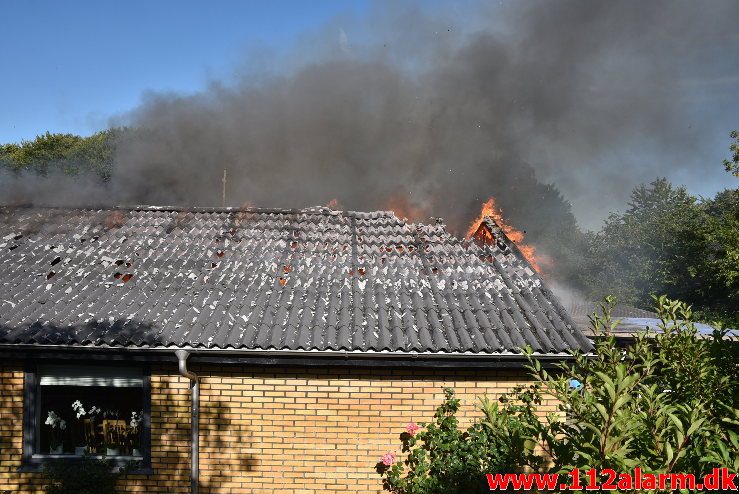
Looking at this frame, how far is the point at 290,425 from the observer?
208 inches

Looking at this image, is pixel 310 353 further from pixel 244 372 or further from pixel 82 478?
pixel 82 478

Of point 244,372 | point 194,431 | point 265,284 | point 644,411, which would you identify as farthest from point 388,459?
point 644,411

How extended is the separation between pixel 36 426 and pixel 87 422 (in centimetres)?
46

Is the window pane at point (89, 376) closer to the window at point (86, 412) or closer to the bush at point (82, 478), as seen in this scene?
the window at point (86, 412)

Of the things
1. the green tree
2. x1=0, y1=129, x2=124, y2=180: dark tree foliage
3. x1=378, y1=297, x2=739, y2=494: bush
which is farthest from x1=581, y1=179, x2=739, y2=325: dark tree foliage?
x1=0, y1=129, x2=124, y2=180: dark tree foliage

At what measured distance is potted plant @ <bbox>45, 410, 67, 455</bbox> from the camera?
5520 mm

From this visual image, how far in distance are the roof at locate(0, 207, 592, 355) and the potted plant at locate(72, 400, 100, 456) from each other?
0.97 m

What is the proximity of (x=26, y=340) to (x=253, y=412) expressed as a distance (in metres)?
2.27

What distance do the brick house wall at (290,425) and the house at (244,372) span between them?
0.04ft

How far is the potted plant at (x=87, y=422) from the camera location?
5594 millimetres

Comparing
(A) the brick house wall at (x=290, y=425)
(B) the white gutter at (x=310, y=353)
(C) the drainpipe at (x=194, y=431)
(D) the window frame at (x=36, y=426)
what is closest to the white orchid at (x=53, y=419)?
(D) the window frame at (x=36, y=426)

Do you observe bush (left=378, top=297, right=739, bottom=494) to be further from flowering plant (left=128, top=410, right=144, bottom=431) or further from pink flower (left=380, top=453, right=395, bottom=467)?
flowering plant (left=128, top=410, right=144, bottom=431)

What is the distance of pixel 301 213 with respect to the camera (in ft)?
27.1

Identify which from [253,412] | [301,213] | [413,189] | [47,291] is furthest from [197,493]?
[413,189]
